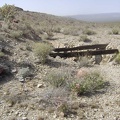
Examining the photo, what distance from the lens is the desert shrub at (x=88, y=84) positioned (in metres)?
7.53

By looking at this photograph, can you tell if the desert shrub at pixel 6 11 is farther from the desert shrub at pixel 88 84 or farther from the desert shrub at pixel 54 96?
the desert shrub at pixel 54 96

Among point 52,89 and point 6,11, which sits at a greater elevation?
point 6,11

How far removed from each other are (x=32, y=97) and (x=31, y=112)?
2.75ft

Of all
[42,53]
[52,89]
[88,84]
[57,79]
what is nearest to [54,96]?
[52,89]

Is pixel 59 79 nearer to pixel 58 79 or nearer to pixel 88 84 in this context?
pixel 58 79

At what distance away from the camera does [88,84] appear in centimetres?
777

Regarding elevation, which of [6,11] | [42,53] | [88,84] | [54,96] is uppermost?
[6,11]

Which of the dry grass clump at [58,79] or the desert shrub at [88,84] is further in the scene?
the dry grass clump at [58,79]

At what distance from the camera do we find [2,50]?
11.0m

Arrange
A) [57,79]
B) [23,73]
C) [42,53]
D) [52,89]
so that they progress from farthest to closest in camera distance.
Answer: [42,53], [23,73], [57,79], [52,89]

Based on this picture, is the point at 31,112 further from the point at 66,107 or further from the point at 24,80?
the point at 24,80

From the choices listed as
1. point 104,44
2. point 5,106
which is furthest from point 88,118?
point 104,44

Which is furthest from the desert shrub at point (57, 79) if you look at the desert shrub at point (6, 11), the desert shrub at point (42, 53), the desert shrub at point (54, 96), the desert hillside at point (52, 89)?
the desert shrub at point (6, 11)

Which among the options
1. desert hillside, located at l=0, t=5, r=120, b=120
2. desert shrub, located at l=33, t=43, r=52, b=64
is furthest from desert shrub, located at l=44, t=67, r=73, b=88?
desert shrub, located at l=33, t=43, r=52, b=64
